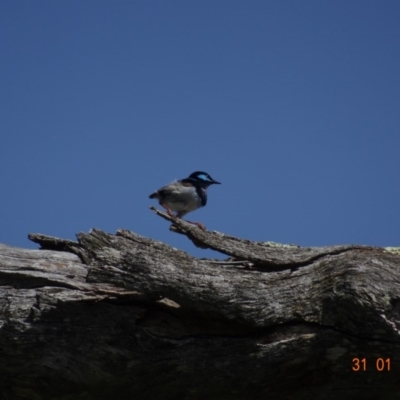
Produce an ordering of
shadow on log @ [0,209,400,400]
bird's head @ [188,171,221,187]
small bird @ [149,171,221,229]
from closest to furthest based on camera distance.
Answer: shadow on log @ [0,209,400,400]
small bird @ [149,171,221,229]
bird's head @ [188,171,221,187]

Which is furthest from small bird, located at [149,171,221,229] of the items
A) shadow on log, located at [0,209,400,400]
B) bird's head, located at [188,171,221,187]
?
shadow on log, located at [0,209,400,400]

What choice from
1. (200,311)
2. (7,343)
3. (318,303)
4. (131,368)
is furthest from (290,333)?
(7,343)

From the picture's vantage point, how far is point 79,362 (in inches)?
432

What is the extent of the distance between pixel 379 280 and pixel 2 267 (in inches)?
228

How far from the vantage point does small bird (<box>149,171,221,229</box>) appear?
21609 millimetres

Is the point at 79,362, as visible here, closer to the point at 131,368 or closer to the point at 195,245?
the point at 131,368

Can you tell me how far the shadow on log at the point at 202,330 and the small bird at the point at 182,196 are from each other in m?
10.0

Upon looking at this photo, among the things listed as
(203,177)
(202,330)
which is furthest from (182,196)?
(202,330)

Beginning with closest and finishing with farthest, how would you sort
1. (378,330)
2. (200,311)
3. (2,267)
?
1. (378,330)
2. (200,311)
3. (2,267)

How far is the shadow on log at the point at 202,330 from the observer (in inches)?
415

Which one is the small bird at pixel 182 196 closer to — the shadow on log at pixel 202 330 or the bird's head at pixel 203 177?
the bird's head at pixel 203 177

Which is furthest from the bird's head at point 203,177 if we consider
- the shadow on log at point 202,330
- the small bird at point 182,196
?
the shadow on log at point 202,330

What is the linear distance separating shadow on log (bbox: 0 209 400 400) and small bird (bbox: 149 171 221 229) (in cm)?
1001

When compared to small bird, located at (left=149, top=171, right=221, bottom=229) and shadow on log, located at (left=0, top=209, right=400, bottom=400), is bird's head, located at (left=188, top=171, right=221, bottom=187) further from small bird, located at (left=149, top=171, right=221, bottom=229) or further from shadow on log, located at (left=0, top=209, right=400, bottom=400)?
shadow on log, located at (left=0, top=209, right=400, bottom=400)
